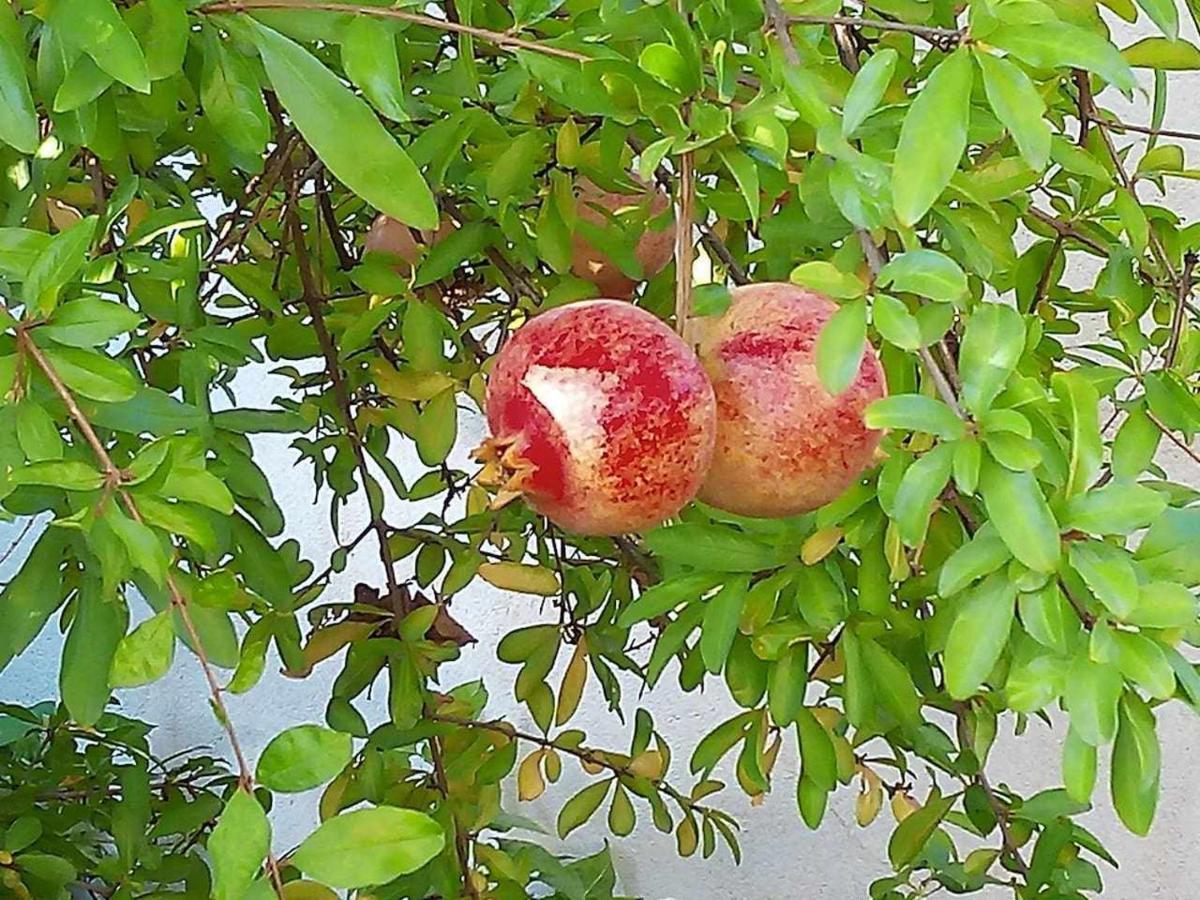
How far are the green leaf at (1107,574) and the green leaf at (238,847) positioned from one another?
8.3 inches

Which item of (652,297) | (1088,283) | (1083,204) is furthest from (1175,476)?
(652,297)

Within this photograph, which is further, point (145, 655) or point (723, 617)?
point (723, 617)

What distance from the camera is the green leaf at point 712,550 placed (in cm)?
54

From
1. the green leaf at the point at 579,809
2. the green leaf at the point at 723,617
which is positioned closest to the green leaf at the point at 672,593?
the green leaf at the point at 723,617

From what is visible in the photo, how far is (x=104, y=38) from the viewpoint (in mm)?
364

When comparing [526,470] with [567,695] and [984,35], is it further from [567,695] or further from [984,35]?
[567,695]

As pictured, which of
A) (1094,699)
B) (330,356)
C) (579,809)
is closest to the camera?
(1094,699)

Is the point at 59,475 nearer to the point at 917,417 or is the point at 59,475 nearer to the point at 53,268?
the point at 53,268

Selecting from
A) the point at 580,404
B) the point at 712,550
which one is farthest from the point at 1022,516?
the point at 712,550

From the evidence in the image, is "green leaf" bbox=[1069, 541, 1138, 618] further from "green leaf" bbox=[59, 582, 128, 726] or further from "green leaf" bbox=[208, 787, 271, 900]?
"green leaf" bbox=[59, 582, 128, 726]

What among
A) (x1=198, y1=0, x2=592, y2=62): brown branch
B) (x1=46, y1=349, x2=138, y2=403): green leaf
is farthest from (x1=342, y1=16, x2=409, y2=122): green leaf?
(x1=46, y1=349, x2=138, y2=403): green leaf

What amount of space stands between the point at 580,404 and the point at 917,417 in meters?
0.09

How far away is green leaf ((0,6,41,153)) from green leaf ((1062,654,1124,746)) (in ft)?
1.00

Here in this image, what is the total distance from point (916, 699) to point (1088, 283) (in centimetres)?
73
